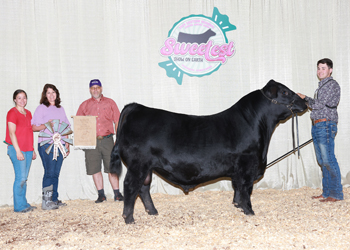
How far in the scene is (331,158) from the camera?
4.05m

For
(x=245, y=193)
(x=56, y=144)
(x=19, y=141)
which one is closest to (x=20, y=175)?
(x=19, y=141)

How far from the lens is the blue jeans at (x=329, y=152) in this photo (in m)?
3.98

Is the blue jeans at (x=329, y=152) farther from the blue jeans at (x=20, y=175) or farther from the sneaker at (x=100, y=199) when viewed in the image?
Result: the blue jeans at (x=20, y=175)

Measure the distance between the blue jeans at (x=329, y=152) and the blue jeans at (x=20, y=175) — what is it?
3871 mm

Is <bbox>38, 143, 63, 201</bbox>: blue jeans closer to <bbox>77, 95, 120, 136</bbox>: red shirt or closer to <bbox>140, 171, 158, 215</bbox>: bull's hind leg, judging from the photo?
<bbox>77, 95, 120, 136</bbox>: red shirt

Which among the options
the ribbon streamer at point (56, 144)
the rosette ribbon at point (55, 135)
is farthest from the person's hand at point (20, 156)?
the ribbon streamer at point (56, 144)

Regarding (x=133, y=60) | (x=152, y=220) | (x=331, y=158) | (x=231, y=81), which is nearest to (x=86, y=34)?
(x=133, y=60)

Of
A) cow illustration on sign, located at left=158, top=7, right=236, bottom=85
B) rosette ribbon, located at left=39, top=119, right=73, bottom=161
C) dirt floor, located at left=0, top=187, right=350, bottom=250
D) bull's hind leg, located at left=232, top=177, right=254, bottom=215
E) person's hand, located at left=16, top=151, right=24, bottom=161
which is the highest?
cow illustration on sign, located at left=158, top=7, right=236, bottom=85

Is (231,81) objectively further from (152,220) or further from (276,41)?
(152,220)

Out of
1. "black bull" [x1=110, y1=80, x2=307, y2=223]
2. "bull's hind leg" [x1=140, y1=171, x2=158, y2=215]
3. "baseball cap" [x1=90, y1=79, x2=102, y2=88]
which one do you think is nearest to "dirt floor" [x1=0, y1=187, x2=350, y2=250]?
"bull's hind leg" [x1=140, y1=171, x2=158, y2=215]

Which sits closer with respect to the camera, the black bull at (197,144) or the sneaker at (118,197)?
the black bull at (197,144)

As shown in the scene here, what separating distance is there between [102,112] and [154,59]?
126 centimetres

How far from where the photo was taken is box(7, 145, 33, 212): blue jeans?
3.94 meters

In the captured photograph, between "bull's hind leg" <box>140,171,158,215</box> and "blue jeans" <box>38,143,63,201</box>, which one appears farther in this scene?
"blue jeans" <box>38,143,63,201</box>
